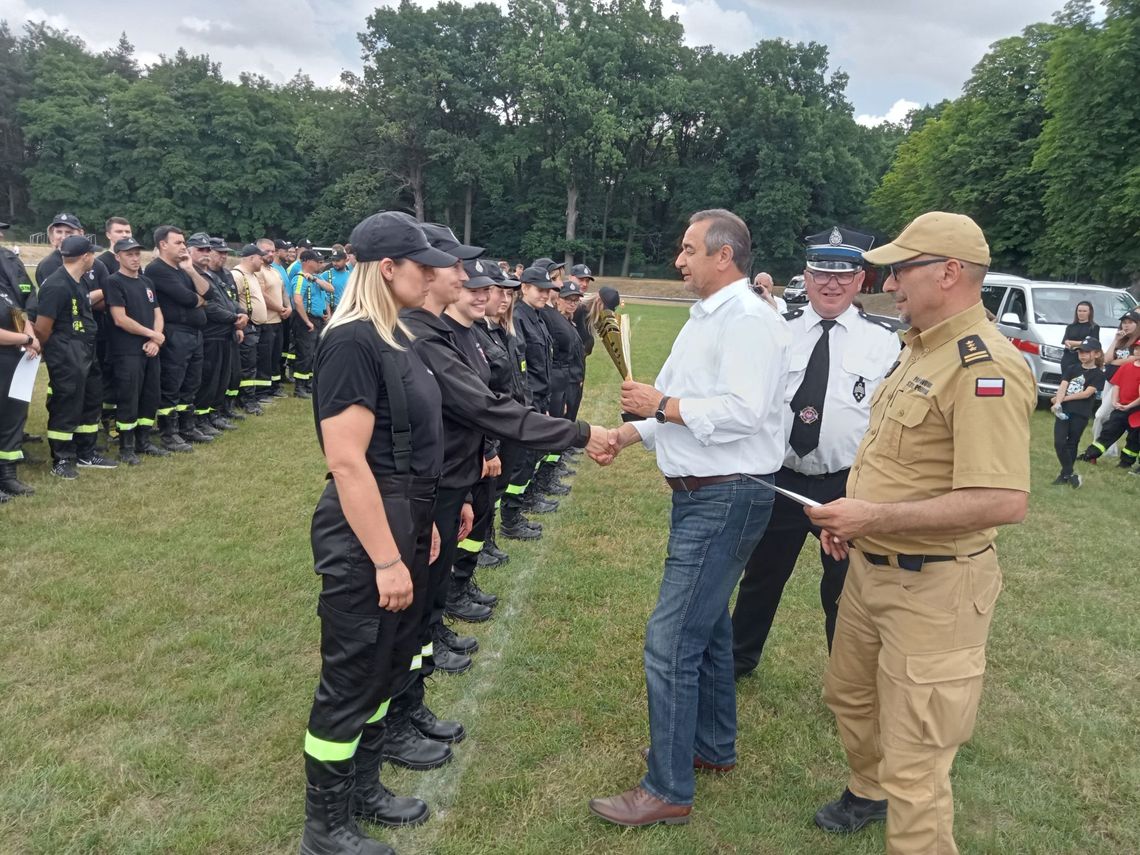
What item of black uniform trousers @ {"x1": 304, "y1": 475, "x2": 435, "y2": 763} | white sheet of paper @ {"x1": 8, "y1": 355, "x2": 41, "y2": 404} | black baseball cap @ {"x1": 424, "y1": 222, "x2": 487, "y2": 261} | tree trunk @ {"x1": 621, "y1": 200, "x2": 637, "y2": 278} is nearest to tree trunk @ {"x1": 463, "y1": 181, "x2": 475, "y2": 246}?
tree trunk @ {"x1": 621, "y1": 200, "x2": 637, "y2": 278}

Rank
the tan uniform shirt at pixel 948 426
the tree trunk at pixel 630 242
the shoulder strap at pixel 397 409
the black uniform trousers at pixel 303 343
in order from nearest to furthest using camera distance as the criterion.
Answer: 1. the tan uniform shirt at pixel 948 426
2. the shoulder strap at pixel 397 409
3. the black uniform trousers at pixel 303 343
4. the tree trunk at pixel 630 242

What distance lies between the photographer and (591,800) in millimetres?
3340

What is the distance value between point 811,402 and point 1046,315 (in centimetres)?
1365

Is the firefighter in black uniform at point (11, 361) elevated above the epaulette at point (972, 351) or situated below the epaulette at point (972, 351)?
below

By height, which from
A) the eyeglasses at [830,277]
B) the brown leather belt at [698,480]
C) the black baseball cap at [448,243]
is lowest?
the brown leather belt at [698,480]

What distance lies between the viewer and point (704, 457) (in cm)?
301

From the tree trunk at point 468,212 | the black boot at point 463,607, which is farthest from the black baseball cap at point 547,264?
the tree trunk at point 468,212

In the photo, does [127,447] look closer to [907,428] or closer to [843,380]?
[843,380]

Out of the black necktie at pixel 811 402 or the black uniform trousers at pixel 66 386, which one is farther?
the black uniform trousers at pixel 66 386

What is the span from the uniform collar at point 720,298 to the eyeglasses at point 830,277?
1.14 m

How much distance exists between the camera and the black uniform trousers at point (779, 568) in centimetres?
398

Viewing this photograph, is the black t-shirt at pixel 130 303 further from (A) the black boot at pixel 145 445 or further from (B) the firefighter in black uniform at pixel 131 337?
(A) the black boot at pixel 145 445

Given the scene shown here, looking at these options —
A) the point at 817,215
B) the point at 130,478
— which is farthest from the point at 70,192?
the point at 130,478

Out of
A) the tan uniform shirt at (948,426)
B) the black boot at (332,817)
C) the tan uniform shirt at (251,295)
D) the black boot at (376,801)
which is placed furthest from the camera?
the tan uniform shirt at (251,295)
